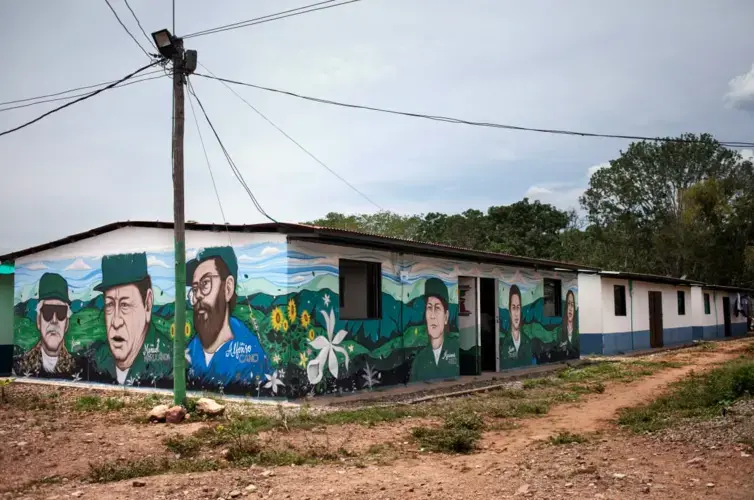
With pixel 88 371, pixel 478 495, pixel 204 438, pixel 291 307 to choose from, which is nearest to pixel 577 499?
pixel 478 495

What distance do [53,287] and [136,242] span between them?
130 inches

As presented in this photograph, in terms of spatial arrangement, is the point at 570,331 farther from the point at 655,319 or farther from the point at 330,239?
the point at 330,239

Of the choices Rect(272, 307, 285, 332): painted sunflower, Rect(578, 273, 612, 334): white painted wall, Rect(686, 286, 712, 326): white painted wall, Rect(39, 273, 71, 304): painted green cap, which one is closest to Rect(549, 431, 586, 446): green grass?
Rect(272, 307, 285, 332): painted sunflower

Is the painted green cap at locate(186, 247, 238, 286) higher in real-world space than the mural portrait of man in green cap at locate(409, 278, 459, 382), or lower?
higher

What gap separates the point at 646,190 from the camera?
1860 inches

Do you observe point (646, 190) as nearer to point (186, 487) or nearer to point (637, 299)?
point (637, 299)

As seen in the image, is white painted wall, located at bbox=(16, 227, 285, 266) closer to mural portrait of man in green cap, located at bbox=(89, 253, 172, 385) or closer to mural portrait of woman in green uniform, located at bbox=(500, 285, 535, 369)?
mural portrait of man in green cap, located at bbox=(89, 253, 172, 385)

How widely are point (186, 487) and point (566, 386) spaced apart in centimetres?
1005

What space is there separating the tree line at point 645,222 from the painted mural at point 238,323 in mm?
30567

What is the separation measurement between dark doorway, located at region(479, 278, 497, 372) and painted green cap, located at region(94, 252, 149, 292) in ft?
28.1

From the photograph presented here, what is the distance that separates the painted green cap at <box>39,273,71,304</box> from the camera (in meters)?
15.7

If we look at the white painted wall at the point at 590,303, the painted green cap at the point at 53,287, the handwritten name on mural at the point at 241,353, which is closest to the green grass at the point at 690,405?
the handwritten name on mural at the point at 241,353

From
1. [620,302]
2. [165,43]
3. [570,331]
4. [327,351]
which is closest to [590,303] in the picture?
[620,302]

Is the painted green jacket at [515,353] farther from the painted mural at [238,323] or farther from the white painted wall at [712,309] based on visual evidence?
the white painted wall at [712,309]
